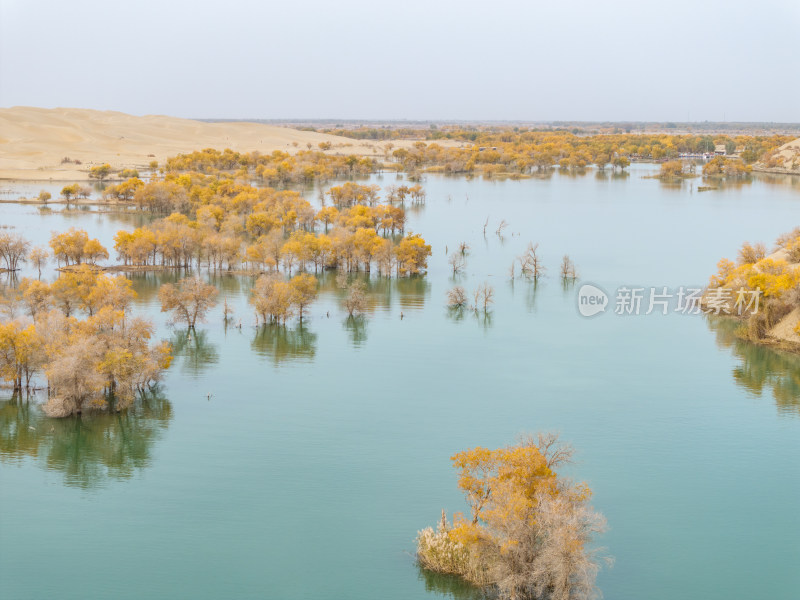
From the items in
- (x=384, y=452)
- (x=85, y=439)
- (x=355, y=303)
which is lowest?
(x=85, y=439)

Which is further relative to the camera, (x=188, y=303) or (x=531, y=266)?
(x=531, y=266)

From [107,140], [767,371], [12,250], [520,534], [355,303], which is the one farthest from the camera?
[107,140]

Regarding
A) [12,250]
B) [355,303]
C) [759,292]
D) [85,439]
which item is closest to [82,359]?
[85,439]

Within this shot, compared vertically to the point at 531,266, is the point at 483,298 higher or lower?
lower

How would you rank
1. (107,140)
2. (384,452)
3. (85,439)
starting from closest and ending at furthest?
(384,452) → (85,439) → (107,140)

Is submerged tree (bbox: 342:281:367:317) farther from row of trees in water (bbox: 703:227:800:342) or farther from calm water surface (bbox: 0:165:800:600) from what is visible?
row of trees in water (bbox: 703:227:800:342)

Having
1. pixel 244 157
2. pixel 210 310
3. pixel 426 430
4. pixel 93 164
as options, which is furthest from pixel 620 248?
pixel 93 164

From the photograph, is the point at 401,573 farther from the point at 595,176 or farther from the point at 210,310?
the point at 595,176

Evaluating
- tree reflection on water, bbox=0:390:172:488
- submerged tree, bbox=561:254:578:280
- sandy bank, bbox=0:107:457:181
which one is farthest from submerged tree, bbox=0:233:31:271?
sandy bank, bbox=0:107:457:181

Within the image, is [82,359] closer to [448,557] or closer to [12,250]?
[448,557]
